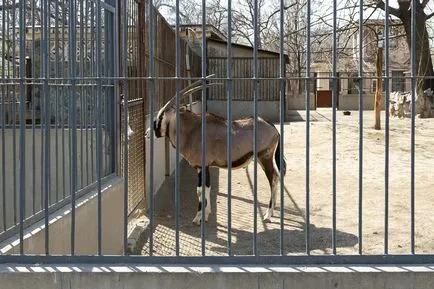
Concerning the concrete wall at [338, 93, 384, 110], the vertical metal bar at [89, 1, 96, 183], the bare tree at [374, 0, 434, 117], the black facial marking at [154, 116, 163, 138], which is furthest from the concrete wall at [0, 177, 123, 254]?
the concrete wall at [338, 93, 384, 110]

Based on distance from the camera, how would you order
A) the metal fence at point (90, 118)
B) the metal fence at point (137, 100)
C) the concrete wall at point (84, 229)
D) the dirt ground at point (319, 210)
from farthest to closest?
the metal fence at point (137, 100) → the dirt ground at point (319, 210) → the concrete wall at point (84, 229) → the metal fence at point (90, 118)

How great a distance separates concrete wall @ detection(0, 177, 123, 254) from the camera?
4.78 m

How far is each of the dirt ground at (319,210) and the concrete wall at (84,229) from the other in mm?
897

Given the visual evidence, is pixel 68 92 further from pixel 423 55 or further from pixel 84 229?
pixel 423 55

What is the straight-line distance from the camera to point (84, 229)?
19.2 ft

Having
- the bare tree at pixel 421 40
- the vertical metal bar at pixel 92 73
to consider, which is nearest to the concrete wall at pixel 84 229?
the vertical metal bar at pixel 92 73

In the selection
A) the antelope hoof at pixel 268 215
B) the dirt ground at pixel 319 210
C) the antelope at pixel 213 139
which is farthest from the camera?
the antelope hoof at pixel 268 215

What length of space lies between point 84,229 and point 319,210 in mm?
5465

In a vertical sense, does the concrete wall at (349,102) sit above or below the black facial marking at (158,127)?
above

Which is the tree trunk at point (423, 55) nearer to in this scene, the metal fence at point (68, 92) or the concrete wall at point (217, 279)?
the metal fence at point (68, 92)

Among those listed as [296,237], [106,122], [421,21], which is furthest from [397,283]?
[421,21]

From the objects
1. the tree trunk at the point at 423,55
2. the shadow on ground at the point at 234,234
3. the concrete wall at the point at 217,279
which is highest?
the tree trunk at the point at 423,55

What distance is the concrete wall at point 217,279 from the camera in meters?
3.98

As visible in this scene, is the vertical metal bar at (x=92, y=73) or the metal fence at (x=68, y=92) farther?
the vertical metal bar at (x=92, y=73)
